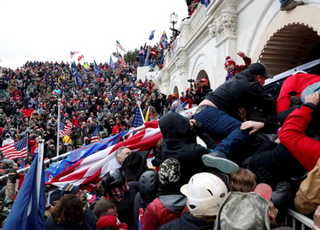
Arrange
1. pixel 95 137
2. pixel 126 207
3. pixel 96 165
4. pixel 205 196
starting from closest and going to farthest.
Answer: pixel 205 196 → pixel 126 207 → pixel 96 165 → pixel 95 137

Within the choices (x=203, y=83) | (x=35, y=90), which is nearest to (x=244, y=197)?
(x=203, y=83)

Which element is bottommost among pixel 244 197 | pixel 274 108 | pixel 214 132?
pixel 244 197

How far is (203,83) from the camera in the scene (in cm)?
768

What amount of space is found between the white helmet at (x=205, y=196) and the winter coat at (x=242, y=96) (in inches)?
55.3

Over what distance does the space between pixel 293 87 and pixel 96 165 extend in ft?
12.6

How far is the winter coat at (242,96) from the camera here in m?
3.28

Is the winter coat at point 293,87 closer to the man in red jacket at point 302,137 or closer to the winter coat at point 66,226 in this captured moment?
the man in red jacket at point 302,137

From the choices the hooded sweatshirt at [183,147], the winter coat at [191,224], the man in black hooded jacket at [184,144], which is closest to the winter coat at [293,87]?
the man in black hooded jacket at [184,144]

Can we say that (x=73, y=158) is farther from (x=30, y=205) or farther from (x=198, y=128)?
(x=198, y=128)

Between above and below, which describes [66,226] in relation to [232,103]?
below

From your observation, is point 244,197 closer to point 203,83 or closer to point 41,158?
point 41,158

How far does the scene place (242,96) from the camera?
3320 millimetres

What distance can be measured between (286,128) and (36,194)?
276cm

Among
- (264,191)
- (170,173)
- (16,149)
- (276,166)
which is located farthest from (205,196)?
(16,149)
